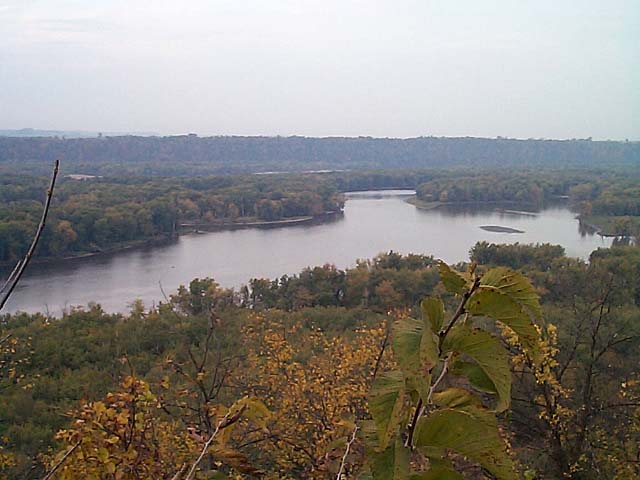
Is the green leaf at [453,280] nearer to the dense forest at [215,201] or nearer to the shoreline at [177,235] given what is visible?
the dense forest at [215,201]

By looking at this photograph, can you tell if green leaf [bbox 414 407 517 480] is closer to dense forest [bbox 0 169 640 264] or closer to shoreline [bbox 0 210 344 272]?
dense forest [bbox 0 169 640 264]

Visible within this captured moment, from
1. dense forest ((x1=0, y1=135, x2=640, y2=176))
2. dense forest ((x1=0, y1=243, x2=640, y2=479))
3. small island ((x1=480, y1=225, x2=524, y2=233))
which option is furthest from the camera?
dense forest ((x1=0, y1=135, x2=640, y2=176))

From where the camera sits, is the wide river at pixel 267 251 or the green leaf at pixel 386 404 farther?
the wide river at pixel 267 251

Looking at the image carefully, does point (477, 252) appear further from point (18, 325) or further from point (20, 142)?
point (20, 142)

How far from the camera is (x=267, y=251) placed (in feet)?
96.4

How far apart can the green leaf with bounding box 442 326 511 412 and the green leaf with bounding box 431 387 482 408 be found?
0.26 feet

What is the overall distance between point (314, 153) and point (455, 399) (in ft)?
318

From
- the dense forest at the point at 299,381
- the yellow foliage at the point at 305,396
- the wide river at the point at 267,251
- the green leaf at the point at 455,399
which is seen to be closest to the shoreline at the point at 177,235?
the wide river at the point at 267,251

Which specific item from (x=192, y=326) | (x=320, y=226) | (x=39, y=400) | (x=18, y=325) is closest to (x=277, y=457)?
(x=39, y=400)

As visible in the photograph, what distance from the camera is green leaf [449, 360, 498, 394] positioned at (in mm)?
852

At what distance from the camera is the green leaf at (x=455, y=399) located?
2.90 feet

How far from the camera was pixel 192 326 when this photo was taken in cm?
1430

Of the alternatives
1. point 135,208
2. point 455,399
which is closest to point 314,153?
point 135,208

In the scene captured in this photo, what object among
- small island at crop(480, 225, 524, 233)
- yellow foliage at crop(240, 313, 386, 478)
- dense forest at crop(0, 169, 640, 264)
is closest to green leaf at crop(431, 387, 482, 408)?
yellow foliage at crop(240, 313, 386, 478)
